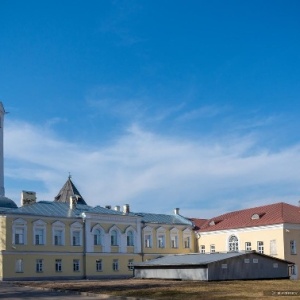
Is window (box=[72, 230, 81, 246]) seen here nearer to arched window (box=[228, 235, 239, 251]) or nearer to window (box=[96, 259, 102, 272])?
window (box=[96, 259, 102, 272])

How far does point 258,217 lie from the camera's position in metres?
57.5

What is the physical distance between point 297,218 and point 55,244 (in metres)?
23.1

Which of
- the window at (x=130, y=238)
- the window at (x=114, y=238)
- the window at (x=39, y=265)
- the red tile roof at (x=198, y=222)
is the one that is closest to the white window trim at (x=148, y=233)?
the window at (x=130, y=238)

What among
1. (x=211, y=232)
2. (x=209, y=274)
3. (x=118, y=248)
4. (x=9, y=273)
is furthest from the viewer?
(x=211, y=232)

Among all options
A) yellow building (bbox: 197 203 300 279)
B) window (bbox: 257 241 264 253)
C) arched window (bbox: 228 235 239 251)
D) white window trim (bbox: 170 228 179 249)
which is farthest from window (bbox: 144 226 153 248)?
window (bbox: 257 241 264 253)

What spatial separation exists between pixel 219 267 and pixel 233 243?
51.6 ft

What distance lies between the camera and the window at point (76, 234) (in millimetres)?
55625

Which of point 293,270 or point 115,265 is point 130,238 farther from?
point 293,270

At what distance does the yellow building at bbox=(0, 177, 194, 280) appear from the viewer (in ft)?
169

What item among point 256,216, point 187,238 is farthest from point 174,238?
point 256,216

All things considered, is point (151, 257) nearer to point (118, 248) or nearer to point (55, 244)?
point (118, 248)

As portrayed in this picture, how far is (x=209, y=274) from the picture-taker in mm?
43156

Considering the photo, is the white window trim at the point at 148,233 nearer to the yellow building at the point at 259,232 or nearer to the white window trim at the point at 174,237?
the white window trim at the point at 174,237

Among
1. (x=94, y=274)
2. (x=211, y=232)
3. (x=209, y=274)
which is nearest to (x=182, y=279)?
(x=209, y=274)
